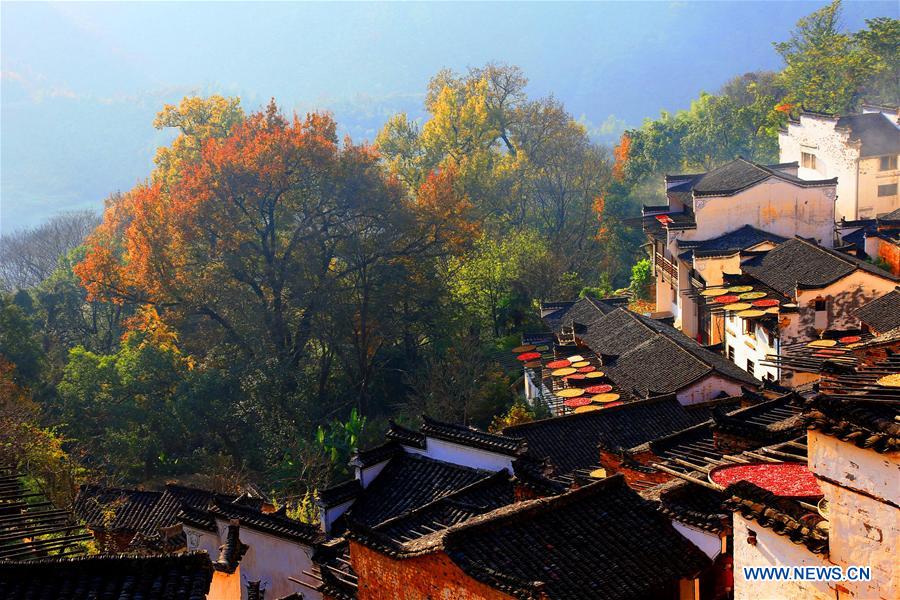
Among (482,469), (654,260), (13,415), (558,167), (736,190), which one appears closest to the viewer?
(482,469)

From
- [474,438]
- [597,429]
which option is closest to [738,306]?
[597,429]

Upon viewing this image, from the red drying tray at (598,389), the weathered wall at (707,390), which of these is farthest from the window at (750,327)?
the red drying tray at (598,389)

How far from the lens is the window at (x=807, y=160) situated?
47916 mm

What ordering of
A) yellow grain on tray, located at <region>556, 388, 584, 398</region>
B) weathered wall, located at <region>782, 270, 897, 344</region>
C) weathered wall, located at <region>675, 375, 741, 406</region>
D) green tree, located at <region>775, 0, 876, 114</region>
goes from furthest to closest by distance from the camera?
green tree, located at <region>775, 0, 876, 114</region> → yellow grain on tray, located at <region>556, 388, 584, 398</region> → weathered wall, located at <region>782, 270, 897, 344</region> → weathered wall, located at <region>675, 375, 741, 406</region>

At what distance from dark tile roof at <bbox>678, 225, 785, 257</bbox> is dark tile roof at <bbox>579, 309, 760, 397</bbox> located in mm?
3723

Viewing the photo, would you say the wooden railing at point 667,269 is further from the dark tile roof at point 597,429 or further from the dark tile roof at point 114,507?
the dark tile roof at point 114,507

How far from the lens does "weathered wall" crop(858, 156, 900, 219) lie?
44250 millimetres

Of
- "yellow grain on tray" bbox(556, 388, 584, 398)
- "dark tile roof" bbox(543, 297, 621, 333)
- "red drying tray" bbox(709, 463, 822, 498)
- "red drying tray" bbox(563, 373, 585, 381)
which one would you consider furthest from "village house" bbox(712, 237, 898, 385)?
"red drying tray" bbox(709, 463, 822, 498)

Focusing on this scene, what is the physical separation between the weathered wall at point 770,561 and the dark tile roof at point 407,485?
8525 millimetres

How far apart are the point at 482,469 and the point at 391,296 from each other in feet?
71.7

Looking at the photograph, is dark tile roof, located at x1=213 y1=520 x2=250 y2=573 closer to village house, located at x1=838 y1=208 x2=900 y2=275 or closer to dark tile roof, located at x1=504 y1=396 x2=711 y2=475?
dark tile roof, located at x1=504 y1=396 x2=711 y2=475

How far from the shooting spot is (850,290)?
30.2 meters

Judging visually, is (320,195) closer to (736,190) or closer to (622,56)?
(736,190)

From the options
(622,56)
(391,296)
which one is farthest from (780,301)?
(622,56)
